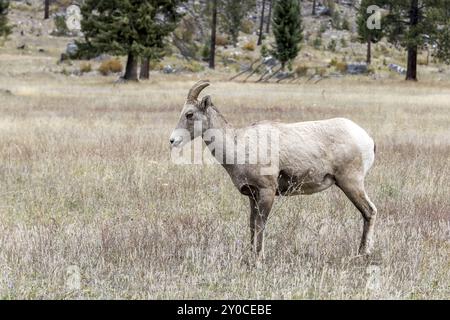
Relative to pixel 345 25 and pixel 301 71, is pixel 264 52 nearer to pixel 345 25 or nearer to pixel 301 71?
pixel 301 71

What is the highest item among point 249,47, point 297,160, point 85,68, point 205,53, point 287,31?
point 287,31

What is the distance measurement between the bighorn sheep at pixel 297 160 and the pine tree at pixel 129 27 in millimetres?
28527

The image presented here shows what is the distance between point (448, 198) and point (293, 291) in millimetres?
4185

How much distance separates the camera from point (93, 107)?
69.8ft

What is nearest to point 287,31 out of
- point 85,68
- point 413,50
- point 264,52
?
point 264,52

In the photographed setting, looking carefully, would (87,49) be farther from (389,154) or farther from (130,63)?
(389,154)

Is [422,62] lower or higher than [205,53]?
lower

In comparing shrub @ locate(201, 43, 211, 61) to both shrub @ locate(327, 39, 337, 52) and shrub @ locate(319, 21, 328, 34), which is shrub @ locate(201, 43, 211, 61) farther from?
shrub @ locate(319, 21, 328, 34)

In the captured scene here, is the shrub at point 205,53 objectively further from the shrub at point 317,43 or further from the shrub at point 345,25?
the shrub at point 345,25

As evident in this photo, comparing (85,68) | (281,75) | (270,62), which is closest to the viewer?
(85,68)

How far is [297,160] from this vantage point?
607cm

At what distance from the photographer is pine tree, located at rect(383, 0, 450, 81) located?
37.8 metres

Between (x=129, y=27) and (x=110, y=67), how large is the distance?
7.99m

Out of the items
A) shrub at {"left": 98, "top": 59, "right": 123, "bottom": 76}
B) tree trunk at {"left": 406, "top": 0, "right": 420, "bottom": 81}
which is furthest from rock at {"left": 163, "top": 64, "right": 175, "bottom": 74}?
tree trunk at {"left": 406, "top": 0, "right": 420, "bottom": 81}
